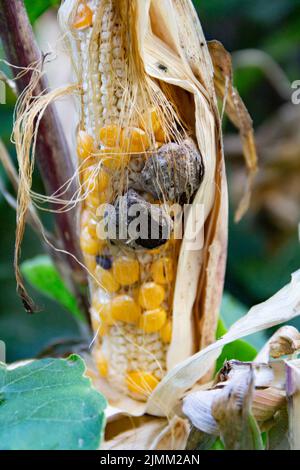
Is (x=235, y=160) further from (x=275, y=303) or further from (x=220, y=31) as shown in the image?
(x=275, y=303)

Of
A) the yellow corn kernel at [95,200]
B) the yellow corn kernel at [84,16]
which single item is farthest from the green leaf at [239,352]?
the yellow corn kernel at [84,16]

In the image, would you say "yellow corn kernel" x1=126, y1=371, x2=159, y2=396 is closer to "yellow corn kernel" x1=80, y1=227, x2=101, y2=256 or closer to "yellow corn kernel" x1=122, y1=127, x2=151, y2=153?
"yellow corn kernel" x1=80, y1=227, x2=101, y2=256

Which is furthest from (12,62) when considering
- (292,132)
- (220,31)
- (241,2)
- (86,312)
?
(220,31)

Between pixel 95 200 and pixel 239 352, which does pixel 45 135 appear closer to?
pixel 95 200

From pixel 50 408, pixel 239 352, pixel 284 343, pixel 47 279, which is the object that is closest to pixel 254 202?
pixel 47 279

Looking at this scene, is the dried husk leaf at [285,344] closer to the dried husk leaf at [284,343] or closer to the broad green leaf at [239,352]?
the dried husk leaf at [284,343]

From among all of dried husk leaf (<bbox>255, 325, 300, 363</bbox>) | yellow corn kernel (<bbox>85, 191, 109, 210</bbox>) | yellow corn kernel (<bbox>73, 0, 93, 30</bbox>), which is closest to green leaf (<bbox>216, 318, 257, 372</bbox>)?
dried husk leaf (<bbox>255, 325, 300, 363</bbox>)
